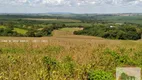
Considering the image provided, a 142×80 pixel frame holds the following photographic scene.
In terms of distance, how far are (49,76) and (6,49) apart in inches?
320

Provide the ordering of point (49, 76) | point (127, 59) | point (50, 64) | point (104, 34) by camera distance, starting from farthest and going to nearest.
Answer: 1. point (104, 34)
2. point (127, 59)
3. point (50, 64)
4. point (49, 76)

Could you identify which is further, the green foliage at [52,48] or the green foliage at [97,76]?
the green foliage at [52,48]

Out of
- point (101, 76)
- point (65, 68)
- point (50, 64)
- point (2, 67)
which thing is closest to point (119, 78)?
point (101, 76)

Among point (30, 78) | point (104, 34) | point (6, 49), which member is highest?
point (30, 78)

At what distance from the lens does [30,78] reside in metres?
5.84

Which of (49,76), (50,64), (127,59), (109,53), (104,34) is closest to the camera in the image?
(49,76)

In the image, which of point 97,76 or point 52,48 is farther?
point 52,48

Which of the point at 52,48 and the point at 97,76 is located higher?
the point at 97,76

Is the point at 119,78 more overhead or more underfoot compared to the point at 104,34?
more overhead

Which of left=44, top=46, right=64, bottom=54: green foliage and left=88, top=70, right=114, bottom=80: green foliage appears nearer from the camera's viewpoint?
left=88, top=70, right=114, bottom=80: green foliage

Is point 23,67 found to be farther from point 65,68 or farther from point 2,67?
point 65,68

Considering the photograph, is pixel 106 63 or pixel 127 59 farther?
pixel 127 59

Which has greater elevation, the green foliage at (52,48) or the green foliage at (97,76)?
the green foliage at (97,76)

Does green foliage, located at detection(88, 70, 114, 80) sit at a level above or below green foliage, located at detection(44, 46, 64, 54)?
above
